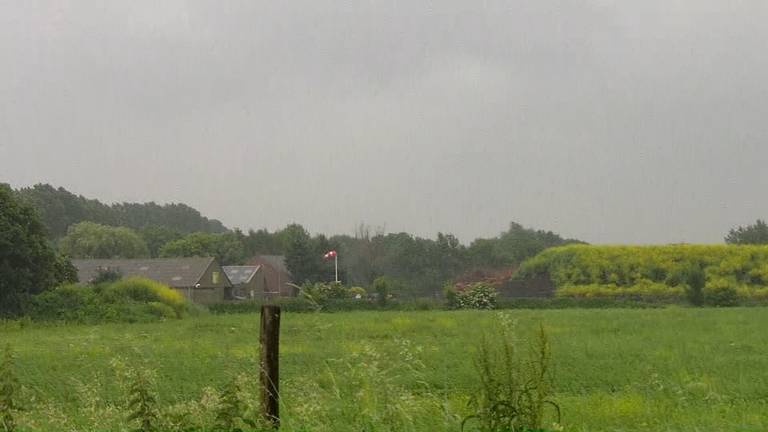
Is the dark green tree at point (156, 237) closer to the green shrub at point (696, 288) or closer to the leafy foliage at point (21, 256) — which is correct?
the leafy foliage at point (21, 256)

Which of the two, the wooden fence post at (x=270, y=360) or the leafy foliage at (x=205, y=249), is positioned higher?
the leafy foliage at (x=205, y=249)

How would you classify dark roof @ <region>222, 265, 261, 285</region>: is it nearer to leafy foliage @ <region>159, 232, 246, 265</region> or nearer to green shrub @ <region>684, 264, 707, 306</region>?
leafy foliage @ <region>159, 232, 246, 265</region>

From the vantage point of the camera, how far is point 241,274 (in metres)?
64.5


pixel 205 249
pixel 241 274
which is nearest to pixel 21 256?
pixel 241 274

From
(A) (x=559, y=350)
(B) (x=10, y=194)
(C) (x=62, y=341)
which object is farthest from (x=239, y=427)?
(B) (x=10, y=194)

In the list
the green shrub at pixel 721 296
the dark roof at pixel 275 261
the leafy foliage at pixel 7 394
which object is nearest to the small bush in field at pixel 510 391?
the leafy foliage at pixel 7 394

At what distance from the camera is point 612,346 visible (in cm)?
1526

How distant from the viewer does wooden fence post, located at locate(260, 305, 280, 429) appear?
→ 5.57 metres

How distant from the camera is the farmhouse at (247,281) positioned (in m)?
62.4

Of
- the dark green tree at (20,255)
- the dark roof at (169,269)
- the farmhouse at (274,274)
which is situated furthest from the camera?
the farmhouse at (274,274)

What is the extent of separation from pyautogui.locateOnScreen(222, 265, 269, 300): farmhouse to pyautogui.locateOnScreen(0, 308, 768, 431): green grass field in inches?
1566

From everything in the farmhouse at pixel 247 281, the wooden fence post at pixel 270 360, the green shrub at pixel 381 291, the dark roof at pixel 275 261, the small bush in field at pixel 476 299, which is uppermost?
the dark roof at pixel 275 261

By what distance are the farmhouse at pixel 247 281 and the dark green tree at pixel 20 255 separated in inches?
1138

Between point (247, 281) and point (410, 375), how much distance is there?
54028 mm
